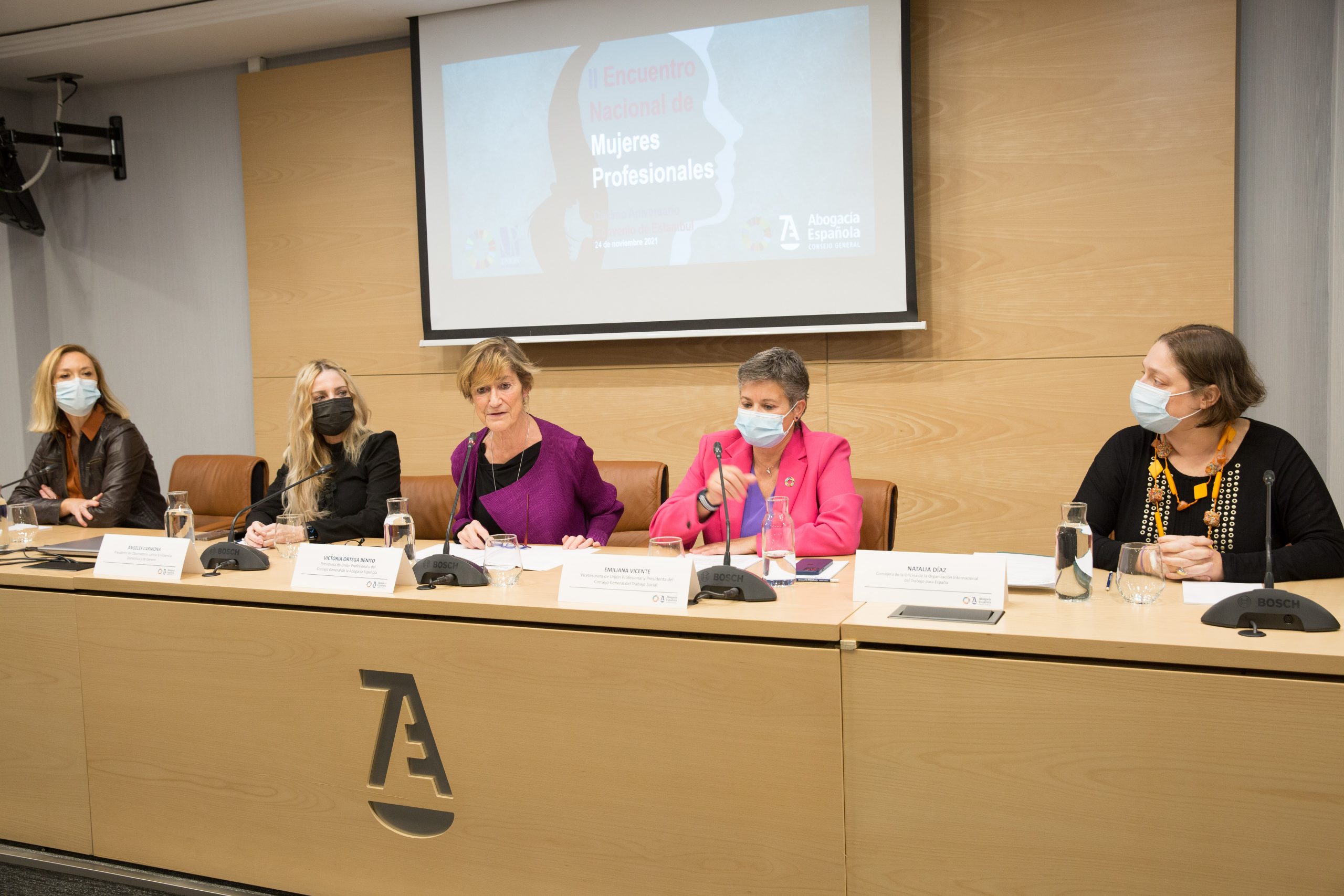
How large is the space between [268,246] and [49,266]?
154cm

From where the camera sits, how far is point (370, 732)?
1.93m

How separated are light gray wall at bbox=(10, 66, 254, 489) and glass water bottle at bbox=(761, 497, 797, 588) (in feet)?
12.4

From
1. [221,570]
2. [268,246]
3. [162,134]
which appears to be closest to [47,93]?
[162,134]

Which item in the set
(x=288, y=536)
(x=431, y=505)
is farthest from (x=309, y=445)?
(x=288, y=536)

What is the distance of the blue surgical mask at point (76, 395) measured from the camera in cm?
348

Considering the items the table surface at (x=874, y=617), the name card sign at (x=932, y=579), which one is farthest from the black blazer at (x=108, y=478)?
the name card sign at (x=932, y=579)

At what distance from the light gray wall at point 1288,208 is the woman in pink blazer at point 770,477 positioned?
186cm

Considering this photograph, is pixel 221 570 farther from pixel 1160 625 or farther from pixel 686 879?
pixel 1160 625

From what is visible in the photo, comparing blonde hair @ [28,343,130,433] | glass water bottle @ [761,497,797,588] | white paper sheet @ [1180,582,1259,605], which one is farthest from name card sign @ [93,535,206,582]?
white paper sheet @ [1180,582,1259,605]

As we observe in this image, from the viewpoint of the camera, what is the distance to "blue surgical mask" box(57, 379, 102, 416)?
348 centimetres

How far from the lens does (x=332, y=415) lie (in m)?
2.92

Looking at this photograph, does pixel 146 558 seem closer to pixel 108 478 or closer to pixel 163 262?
pixel 108 478

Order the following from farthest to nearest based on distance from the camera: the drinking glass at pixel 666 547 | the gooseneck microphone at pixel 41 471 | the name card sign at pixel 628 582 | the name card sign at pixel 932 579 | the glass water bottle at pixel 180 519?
the gooseneck microphone at pixel 41 471 < the glass water bottle at pixel 180 519 < the drinking glass at pixel 666 547 < the name card sign at pixel 628 582 < the name card sign at pixel 932 579

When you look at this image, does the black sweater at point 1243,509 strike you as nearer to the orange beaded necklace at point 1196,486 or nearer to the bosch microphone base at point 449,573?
the orange beaded necklace at point 1196,486
